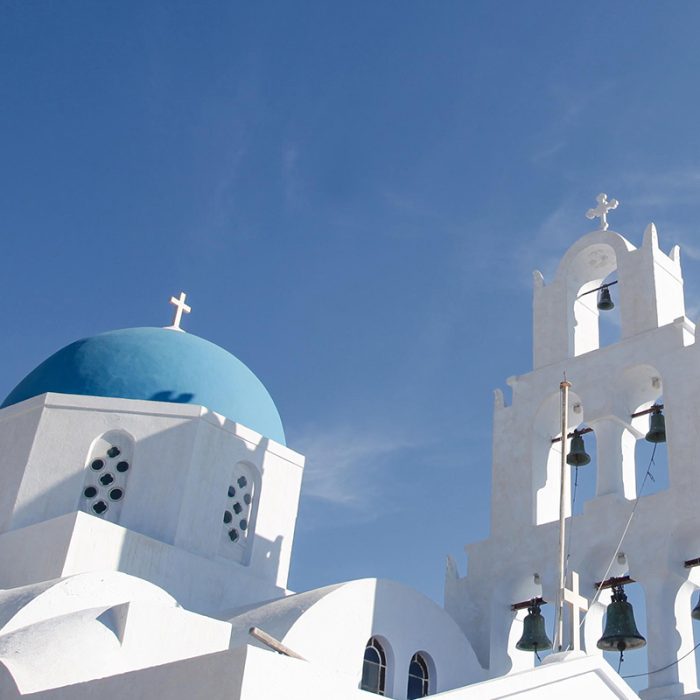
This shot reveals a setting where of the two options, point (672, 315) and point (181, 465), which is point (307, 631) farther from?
point (672, 315)

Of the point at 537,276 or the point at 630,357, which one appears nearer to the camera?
the point at 630,357

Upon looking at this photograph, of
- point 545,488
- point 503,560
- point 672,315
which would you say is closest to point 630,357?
point 672,315

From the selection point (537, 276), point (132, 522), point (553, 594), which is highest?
point (537, 276)

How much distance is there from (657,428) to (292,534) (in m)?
4.69

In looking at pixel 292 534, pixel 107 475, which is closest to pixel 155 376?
pixel 107 475

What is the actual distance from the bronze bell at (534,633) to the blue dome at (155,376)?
4.19 m

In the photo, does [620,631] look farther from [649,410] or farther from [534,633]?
[649,410]

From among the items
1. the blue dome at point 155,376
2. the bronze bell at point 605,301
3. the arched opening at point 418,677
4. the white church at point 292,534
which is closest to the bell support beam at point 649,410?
the white church at point 292,534

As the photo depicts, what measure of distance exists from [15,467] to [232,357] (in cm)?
296

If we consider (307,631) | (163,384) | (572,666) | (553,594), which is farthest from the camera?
(163,384)

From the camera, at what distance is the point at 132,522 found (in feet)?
38.8

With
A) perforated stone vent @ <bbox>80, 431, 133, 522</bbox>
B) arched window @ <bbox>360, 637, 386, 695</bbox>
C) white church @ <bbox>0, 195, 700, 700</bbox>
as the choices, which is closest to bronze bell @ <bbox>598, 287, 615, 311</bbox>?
white church @ <bbox>0, 195, 700, 700</bbox>

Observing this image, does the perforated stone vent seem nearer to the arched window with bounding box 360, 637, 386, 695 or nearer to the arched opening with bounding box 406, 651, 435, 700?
the arched window with bounding box 360, 637, 386, 695

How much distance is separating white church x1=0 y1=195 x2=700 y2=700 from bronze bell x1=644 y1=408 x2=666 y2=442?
20 mm
